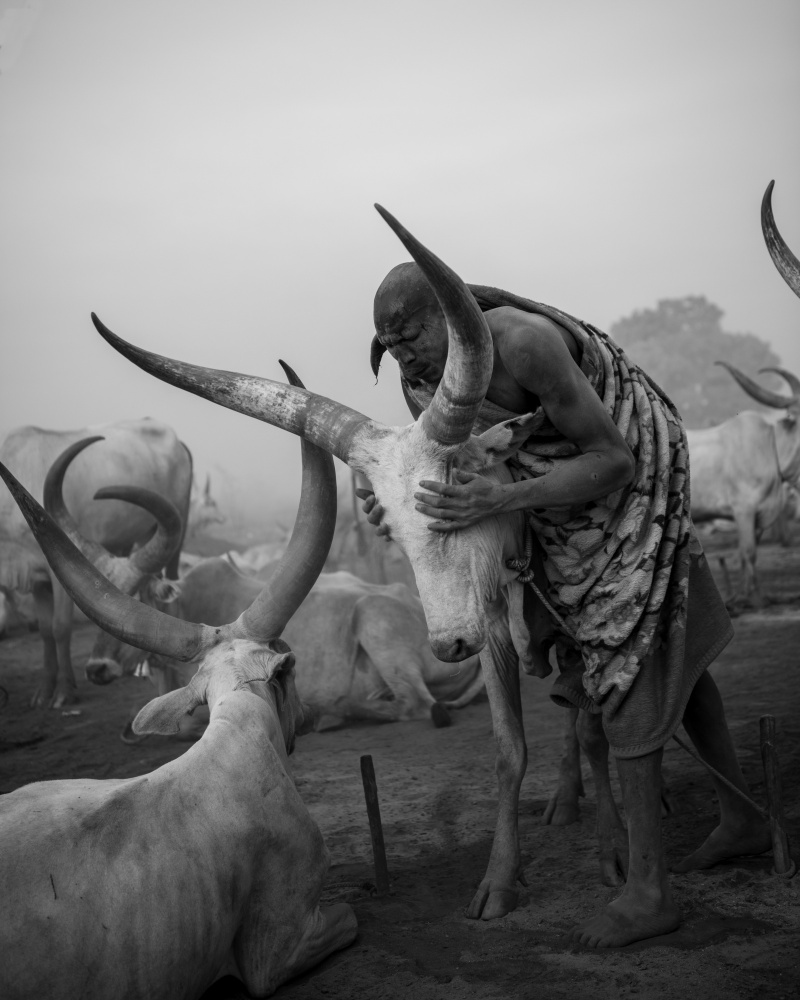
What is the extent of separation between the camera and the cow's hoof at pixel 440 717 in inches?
213

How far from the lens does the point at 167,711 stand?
2.99m

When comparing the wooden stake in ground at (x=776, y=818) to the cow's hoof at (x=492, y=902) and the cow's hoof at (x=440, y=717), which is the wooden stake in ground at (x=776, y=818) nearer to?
the cow's hoof at (x=492, y=902)

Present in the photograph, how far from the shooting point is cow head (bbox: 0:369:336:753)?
2992mm

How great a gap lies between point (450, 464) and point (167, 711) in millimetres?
1103

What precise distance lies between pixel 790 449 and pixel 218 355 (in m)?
5.78

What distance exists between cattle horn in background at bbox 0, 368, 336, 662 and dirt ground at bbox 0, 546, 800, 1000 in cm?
86

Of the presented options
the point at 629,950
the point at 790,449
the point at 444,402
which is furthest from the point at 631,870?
the point at 790,449

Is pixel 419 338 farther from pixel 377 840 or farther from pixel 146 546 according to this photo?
pixel 146 546

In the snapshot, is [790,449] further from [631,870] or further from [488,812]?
[631,870]

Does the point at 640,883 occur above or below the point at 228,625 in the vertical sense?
below

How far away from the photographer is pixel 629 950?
8.47ft

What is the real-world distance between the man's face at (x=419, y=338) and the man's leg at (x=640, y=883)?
1.15m

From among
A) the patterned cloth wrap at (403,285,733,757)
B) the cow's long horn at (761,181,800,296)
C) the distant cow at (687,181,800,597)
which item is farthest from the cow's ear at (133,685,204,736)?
the distant cow at (687,181,800,597)

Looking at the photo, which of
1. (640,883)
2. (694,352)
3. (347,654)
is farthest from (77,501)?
(694,352)
